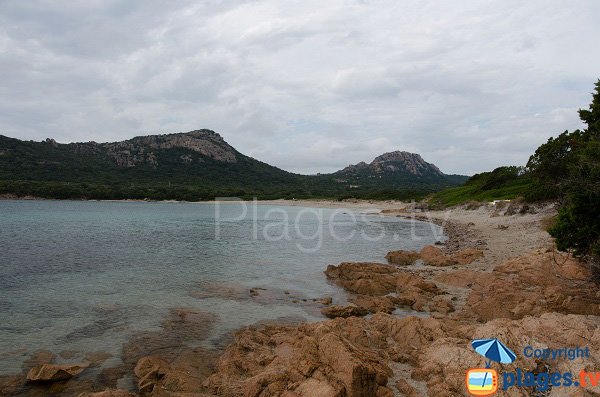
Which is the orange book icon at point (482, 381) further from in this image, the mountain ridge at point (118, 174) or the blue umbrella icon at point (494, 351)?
the mountain ridge at point (118, 174)

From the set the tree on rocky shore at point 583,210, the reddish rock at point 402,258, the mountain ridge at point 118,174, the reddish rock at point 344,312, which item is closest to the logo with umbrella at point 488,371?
the tree on rocky shore at point 583,210

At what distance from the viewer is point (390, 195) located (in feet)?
415

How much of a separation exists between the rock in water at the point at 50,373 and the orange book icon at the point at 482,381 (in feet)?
34.0

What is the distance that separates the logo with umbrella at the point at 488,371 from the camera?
8.09 meters

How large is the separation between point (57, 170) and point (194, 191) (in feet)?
182

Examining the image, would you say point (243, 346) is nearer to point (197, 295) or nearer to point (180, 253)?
point (197, 295)

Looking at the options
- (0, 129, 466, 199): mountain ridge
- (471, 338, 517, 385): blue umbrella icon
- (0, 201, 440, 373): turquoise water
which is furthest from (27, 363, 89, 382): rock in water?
(0, 129, 466, 199): mountain ridge

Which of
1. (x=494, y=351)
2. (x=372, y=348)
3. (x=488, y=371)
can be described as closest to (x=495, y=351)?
(x=494, y=351)

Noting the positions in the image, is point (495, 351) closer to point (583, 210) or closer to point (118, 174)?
point (583, 210)

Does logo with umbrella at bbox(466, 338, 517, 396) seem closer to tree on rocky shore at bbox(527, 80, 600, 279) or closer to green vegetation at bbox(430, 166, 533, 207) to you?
tree on rocky shore at bbox(527, 80, 600, 279)

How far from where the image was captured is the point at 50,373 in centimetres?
1041

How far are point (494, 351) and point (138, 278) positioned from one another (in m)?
20.8

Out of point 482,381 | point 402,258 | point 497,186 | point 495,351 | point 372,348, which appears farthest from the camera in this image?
point 497,186

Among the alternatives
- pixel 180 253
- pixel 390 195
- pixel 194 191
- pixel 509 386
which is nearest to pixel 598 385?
pixel 509 386
